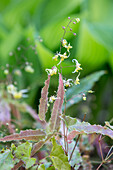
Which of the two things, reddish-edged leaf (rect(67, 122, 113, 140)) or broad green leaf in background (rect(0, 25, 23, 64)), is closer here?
reddish-edged leaf (rect(67, 122, 113, 140))

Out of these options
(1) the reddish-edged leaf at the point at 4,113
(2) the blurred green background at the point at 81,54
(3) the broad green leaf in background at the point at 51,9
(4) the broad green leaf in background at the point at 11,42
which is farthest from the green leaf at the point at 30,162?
(3) the broad green leaf in background at the point at 51,9

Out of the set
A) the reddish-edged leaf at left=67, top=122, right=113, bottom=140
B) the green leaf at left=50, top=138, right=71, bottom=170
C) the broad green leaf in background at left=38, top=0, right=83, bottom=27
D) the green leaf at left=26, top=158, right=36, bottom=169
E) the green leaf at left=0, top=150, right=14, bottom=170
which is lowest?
the green leaf at left=50, top=138, right=71, bottom=170

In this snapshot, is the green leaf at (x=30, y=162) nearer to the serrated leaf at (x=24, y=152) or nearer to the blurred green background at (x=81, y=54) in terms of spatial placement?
the serrated leaf at (x=24, y=152)

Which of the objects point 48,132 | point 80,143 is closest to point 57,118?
point 48,132

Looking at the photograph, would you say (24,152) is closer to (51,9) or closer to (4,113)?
(4,113)

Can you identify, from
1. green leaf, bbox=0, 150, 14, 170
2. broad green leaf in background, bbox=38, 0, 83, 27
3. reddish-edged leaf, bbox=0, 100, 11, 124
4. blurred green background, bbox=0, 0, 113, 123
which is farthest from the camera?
broad green leaf in background, bbox=38, 0, 83, 27

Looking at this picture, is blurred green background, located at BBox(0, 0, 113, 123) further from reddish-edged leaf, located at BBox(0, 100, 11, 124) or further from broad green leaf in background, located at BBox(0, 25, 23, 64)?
reddish-edged leaf, located at BBox(0, 100, 11, 124)

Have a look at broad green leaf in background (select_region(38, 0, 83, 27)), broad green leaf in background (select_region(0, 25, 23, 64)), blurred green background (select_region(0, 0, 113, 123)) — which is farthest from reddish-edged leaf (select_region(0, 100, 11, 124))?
broad green leaf in background (select_region(38, 0, 83, 27))

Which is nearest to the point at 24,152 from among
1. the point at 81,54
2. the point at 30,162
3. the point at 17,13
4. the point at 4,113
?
the point at 30,162
